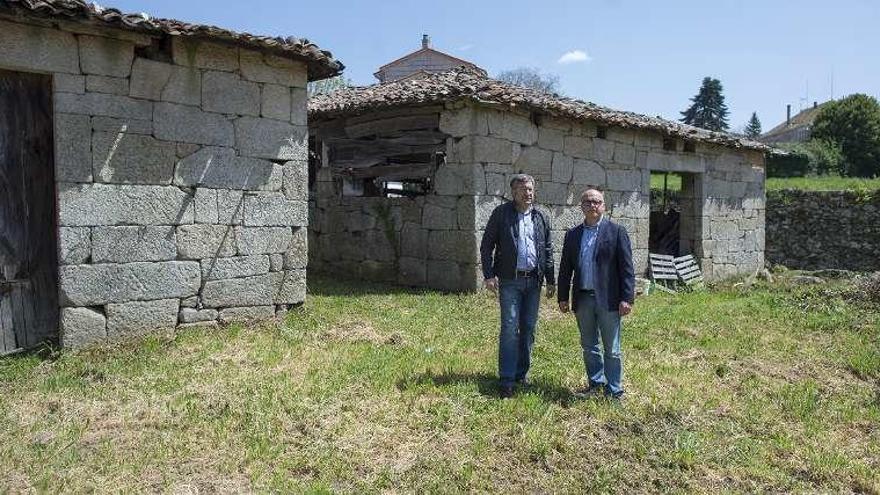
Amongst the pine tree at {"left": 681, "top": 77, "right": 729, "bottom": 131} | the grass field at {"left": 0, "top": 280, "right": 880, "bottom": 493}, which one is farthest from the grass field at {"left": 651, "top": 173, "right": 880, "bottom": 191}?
the pine tree at {"left": 681, "top": 77, "right": 729, "bottom": 131}

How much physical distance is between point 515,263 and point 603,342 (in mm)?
879

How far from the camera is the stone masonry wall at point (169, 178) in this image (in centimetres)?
579

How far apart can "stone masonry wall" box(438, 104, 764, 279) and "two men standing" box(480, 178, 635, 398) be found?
4.17 metres

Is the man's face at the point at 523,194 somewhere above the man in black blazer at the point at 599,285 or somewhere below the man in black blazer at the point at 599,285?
above

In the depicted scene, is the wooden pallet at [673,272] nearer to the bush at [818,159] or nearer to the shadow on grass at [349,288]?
the shadow on grass at [349,288]

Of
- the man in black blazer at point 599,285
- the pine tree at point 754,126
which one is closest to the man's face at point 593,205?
the man in black blazer at point 599,285

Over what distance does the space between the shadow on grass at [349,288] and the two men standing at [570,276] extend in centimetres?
442

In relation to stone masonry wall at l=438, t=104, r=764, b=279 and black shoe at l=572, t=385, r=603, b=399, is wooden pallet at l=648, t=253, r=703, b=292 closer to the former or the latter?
stone masonry wall at l=438, t=104, r=764, b=279

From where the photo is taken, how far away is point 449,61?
26500 mm

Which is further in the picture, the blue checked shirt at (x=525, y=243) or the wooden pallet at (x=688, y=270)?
the wooden pallet at (x=688, y=270)

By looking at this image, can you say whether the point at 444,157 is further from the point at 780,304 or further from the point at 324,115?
the point at 780,304

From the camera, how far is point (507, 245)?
4.93m

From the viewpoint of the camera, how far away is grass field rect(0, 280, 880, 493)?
3.78 metres

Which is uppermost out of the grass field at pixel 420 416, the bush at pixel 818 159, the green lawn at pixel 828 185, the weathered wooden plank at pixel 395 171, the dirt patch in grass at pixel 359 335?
the bush at pixel 818 159
